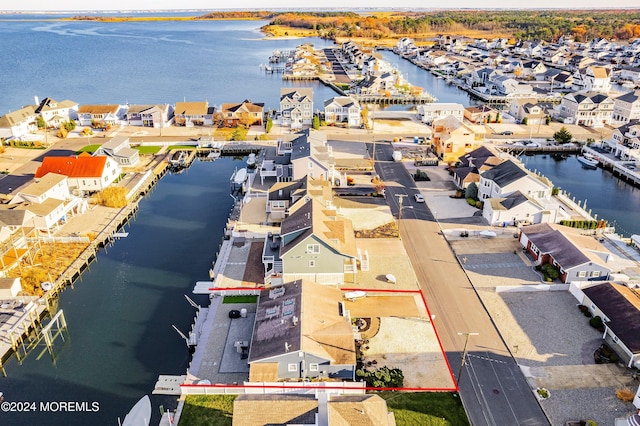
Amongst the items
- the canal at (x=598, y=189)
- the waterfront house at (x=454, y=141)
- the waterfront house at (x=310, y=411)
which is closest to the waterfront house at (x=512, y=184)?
the canal at (x=598, y=189)

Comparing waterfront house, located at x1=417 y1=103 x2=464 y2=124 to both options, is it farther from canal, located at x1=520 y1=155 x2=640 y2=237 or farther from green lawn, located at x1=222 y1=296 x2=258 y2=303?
green lawn, located at x1=222 y1=296 x2=258 y2=303

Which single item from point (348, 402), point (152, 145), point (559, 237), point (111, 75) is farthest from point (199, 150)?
point (111, 75)

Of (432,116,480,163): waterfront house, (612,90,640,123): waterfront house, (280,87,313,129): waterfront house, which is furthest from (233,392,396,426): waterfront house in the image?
(612,90,640,123): waterfront house

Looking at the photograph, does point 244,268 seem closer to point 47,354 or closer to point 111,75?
point 47,354

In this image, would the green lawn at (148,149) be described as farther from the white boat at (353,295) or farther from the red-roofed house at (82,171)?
the white boat at (353,295)

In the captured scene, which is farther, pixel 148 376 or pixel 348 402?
pixel 148 376

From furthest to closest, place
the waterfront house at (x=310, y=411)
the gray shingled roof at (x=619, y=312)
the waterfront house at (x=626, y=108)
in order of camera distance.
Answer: the waterfront house at (x=626, y=108)
the gray shingled roof at (x=619, y=312)
the waterfront house at (x=310, y=411)

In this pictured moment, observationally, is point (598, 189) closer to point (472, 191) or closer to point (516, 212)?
point (472, 191)
